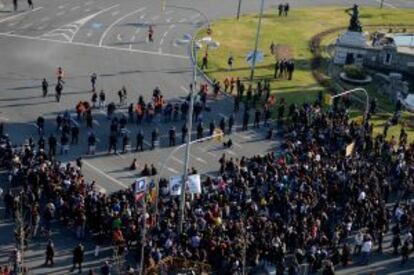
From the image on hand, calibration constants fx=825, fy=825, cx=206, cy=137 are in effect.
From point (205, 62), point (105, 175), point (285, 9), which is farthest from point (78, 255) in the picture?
point (285, 9)

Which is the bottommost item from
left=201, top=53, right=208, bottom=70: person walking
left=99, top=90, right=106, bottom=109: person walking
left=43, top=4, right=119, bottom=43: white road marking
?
left=99, top=90, right=106, bottom=109: person walking

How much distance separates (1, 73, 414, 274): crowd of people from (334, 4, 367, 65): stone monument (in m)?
22.9

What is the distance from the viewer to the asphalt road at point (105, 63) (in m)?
51.8

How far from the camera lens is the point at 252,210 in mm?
42031

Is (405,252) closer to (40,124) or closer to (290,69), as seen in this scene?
(40,124)

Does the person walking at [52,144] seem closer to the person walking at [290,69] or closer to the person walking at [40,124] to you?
the person walking at [40,124]

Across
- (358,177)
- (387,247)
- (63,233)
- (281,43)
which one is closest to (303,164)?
(358,177)

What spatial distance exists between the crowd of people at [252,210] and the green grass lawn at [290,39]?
13952 mm

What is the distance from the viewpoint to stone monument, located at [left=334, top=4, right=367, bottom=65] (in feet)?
237

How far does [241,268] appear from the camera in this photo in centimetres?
3812

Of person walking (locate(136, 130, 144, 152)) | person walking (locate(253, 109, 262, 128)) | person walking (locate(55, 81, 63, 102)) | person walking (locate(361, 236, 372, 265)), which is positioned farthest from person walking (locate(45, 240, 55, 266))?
person walking (locate(253, 109, 262, 128))

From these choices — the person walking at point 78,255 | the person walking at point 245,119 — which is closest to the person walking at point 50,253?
the person walking at point 78,255

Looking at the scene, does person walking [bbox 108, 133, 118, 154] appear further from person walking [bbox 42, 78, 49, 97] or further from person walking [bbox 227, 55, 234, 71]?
person walking [bbox 227, 55, 234, 71]

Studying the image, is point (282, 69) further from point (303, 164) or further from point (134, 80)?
point (303, 164)
